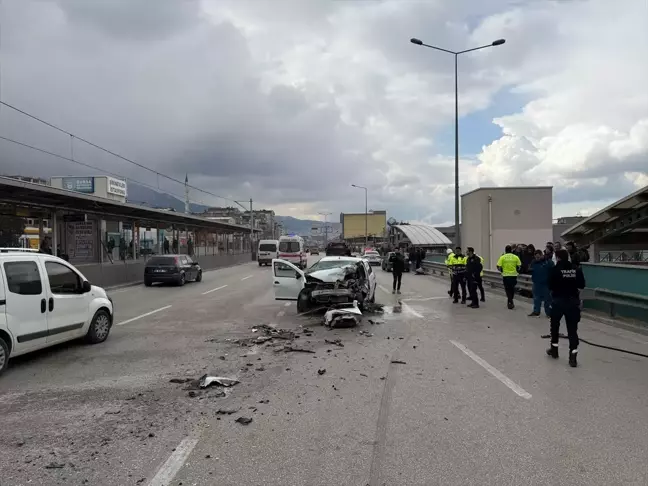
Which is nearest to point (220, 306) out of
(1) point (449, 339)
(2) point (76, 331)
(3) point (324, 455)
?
(2) point (76, 331)

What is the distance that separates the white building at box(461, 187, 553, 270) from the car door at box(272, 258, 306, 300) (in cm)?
2656

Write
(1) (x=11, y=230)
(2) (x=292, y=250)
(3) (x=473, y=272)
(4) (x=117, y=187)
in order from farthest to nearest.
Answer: (4) (x=117, y=187), (2) (x=292, y=250), (1) (x=11, y=230), (3) (x=473, y=272)

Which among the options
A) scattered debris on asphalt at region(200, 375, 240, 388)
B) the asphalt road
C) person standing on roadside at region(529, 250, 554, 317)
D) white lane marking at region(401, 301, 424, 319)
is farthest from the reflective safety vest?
scattered debris on asphalt at region(200, 375, 240, 388)

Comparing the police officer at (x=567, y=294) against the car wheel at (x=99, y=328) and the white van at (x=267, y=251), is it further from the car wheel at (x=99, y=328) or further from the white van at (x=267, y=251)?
the white van at (x=267, y=251)

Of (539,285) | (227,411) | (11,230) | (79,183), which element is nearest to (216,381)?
(227,411)

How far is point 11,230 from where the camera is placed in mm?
20156

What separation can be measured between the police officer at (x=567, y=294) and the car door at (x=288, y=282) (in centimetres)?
695

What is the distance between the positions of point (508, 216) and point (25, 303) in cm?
3523

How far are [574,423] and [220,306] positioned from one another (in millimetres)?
11487

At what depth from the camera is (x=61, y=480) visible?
3721 mm

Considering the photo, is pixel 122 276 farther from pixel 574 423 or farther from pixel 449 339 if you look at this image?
pixel 574 423

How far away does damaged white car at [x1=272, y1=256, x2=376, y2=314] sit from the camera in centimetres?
1232

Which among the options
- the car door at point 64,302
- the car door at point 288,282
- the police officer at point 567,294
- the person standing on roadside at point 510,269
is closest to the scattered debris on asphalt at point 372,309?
the car door at point 288,282

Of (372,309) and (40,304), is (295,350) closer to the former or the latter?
(40,304)
